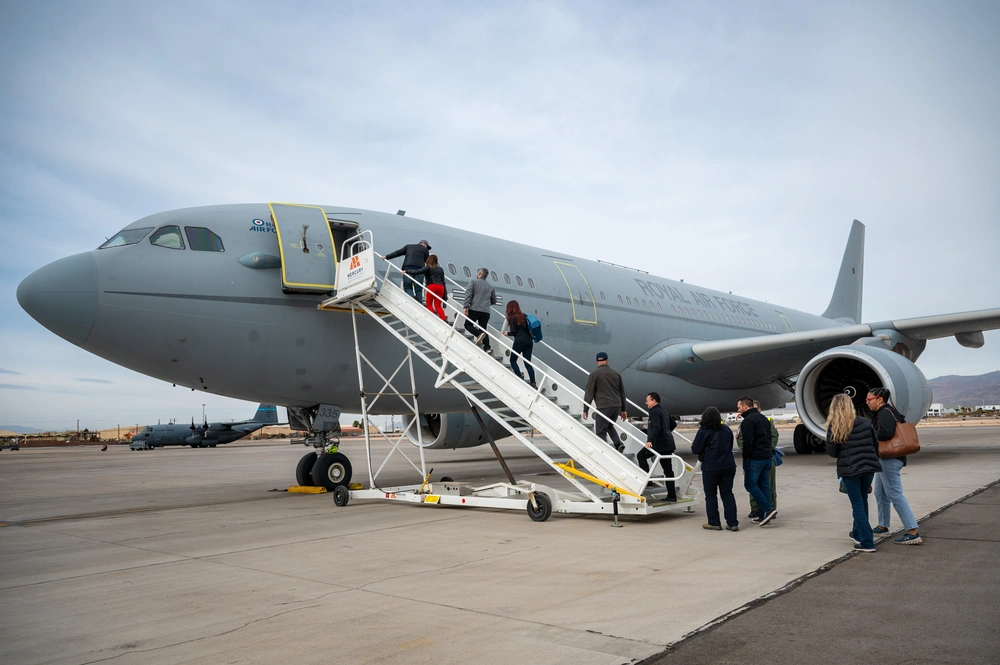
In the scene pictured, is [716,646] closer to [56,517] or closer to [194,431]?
[56,517]

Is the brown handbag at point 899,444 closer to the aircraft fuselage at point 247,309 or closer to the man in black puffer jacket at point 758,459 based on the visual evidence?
the man in black puffer jacket at point 758,459

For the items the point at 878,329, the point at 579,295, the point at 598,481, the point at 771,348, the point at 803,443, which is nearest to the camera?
the point at 598,481

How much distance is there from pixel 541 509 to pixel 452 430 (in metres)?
6.03

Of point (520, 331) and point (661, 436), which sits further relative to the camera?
point (520, 331)

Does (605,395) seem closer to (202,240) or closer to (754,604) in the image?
(754,604)

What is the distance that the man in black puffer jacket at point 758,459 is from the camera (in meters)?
7.05

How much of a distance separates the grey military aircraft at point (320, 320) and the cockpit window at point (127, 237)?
2cm

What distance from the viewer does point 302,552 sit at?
20.6 ft

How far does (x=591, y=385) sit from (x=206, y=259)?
212 inches

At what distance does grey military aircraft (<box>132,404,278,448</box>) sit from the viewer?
4294cm

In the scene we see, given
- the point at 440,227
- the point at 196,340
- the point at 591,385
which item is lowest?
the point at 591,385

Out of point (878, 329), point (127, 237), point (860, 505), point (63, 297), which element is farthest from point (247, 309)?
point (878, 329)

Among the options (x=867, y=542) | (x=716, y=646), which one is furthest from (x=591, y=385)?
(x=716, y=646)

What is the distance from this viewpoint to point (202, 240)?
31.3 ft
